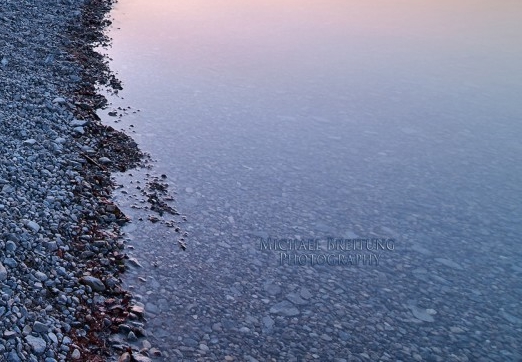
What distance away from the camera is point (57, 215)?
7031 mm

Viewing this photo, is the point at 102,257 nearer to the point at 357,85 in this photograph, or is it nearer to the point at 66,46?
the point at 66,46

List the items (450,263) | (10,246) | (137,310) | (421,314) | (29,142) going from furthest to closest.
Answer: (29,142) → (450,263) → (421,314) → (137,310) → (10,246)

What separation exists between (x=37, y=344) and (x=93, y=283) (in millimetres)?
1283

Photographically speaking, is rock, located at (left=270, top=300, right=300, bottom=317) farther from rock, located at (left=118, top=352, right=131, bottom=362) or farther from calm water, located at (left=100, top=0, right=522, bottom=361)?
rock, located at (left=118, top=352, right=131, bottom=362)

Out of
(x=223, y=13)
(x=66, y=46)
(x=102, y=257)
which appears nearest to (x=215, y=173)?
(x=102, y=257)

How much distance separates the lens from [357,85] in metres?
14.6

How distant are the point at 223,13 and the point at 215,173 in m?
12.8

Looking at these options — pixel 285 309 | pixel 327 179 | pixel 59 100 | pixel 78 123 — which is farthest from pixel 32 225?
pixel 327 179

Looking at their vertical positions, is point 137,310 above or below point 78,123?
below

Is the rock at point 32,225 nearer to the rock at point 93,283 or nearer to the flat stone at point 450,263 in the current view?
the rock at point 93,283

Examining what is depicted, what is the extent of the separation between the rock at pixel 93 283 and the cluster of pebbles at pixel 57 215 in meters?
0.01

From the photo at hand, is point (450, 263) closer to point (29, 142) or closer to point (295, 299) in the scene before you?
point (295, 299)

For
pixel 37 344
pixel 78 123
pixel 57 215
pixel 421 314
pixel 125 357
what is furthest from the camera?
pixel 78 123

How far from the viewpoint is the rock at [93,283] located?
6.28 meters
